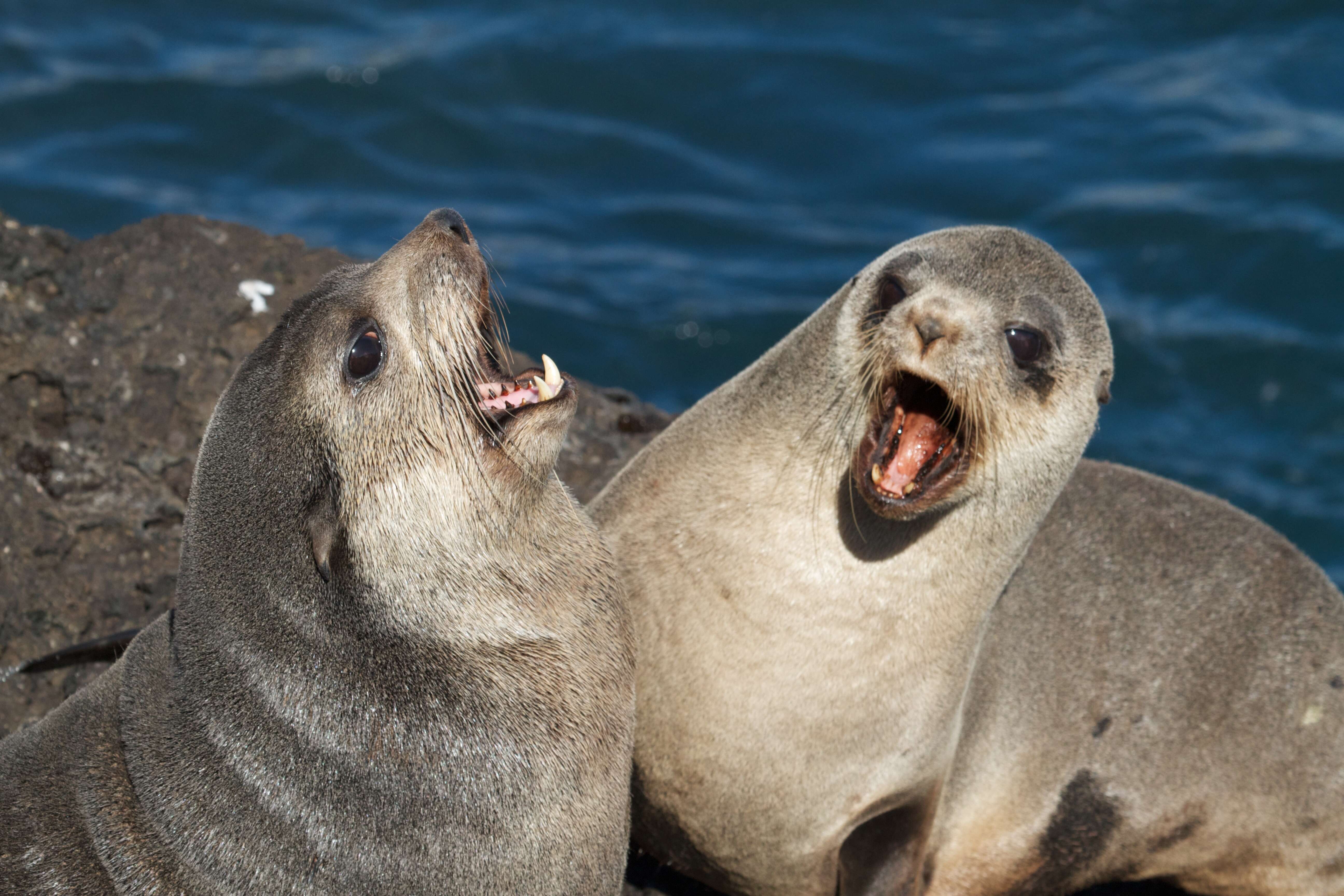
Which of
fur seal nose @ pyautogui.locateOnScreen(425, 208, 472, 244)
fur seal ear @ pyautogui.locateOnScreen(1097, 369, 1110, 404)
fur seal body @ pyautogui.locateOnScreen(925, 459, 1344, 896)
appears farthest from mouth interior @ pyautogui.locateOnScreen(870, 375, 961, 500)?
fur seal nose @ pyautogui.locateOnScreen(425, 208, 472, 244)

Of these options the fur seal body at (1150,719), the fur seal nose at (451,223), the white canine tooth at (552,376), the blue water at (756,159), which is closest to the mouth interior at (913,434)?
the fur seal body at (1150,719)

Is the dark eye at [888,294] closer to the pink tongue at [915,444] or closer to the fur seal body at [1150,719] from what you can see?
the pink tongue at [915,444]

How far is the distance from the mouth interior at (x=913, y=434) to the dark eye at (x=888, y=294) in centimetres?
25

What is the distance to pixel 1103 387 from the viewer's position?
191 inches

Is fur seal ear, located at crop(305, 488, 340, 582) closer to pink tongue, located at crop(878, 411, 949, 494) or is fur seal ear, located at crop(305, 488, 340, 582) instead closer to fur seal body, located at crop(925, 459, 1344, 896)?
pink tongue, located at crop(878, 411, 949, 494)

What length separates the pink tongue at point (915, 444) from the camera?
4.68 meters

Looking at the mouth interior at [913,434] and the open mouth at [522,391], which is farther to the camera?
the mouth interior at [913,434]

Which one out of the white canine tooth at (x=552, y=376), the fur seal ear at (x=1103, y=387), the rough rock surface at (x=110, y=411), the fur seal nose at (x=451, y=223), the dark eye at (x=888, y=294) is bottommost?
the rough rock surface at (x=110, y=411)

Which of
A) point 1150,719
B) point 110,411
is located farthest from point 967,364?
point 110,411

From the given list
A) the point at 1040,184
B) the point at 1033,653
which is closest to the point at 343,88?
the point at 1040,184

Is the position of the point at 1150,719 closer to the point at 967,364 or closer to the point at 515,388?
the point at 967,364

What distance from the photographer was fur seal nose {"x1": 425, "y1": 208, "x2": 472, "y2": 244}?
4.10m

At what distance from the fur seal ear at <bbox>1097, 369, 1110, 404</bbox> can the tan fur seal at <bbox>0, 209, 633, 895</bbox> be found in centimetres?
193

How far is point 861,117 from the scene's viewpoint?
14094 mm
